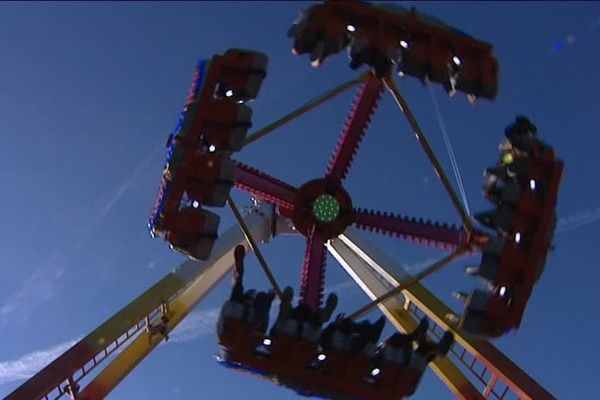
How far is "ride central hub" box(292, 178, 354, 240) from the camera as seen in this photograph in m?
11.6

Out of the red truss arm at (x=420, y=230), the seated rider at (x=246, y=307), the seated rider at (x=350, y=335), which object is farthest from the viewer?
the red truss arm at (x=420, y=230)


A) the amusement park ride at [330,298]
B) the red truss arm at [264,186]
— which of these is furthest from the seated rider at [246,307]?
the red truss arm at [264,186]

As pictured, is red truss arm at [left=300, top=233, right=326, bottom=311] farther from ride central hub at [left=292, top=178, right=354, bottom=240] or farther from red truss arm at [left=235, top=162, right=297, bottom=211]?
red truss arm at [left=235, top=162, right=297, bottom=211]

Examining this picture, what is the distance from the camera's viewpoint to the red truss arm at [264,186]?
11.1 meters

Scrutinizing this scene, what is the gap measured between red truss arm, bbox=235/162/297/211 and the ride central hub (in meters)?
0.14

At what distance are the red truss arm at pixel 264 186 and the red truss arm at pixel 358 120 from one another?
0.72 meters

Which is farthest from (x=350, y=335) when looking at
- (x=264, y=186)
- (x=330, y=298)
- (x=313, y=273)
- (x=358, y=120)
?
(x=358, y=120)

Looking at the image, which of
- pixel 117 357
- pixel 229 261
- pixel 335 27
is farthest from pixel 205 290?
pixel 335 27

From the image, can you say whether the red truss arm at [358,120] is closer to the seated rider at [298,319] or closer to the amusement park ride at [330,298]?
the amusement park ride at [330,298]

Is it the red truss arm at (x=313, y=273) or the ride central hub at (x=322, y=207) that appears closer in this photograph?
the red truss arm at (x=313, y=273)

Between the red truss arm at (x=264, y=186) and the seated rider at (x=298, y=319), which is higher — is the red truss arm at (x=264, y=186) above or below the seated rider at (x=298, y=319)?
above

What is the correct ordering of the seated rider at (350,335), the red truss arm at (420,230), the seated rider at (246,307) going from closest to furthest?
the seated rider at (246,307)
the seated rider at (350,335)
the red truss arm at (420,230)

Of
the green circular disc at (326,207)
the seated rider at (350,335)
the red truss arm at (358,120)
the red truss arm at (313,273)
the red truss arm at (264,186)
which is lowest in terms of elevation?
the seated rider at (350,335)

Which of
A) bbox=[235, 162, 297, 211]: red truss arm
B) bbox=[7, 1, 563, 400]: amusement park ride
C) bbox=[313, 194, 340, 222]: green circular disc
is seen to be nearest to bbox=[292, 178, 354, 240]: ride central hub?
bbox=[313, 194, 340, 222]: green circular disc
